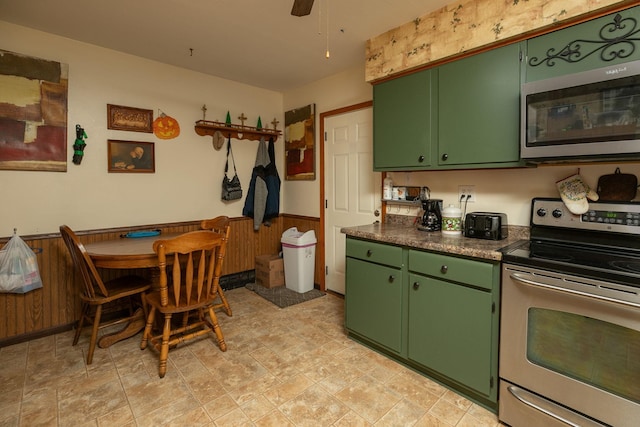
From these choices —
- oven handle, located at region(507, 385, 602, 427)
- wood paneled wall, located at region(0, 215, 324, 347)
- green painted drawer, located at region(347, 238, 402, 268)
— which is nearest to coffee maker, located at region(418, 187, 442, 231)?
green painted drawer, located at region(347, 238, 402, 268)

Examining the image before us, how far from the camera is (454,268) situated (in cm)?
184

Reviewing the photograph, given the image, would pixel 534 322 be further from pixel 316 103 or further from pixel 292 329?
pixel 316 103

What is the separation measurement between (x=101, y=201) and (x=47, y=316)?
1.06 metres

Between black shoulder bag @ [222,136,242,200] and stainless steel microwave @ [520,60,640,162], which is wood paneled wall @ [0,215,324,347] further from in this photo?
stainless steel microwave @ [520,60,640,162]

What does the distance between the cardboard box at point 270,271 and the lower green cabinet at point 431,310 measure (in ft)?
4.93

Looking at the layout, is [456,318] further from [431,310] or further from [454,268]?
[454,268]

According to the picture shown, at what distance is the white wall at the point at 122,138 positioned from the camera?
258 centimetres

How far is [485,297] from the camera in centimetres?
173

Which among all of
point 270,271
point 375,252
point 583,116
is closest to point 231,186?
point 270,271

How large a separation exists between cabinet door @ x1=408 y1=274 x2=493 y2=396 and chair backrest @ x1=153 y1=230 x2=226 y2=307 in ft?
4.62

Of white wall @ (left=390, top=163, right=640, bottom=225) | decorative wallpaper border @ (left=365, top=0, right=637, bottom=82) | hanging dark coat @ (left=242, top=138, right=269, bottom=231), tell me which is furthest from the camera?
hanging dark coat @ (left=242, top=138, right=269, bottom=231)

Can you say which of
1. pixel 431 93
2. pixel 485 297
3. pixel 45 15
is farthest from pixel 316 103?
pixel 485 297

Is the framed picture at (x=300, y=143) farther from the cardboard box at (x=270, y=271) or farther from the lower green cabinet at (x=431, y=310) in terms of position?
the lower green cabinet at (x=431, y=310)

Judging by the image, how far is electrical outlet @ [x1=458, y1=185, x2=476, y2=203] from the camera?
2.35 meters
